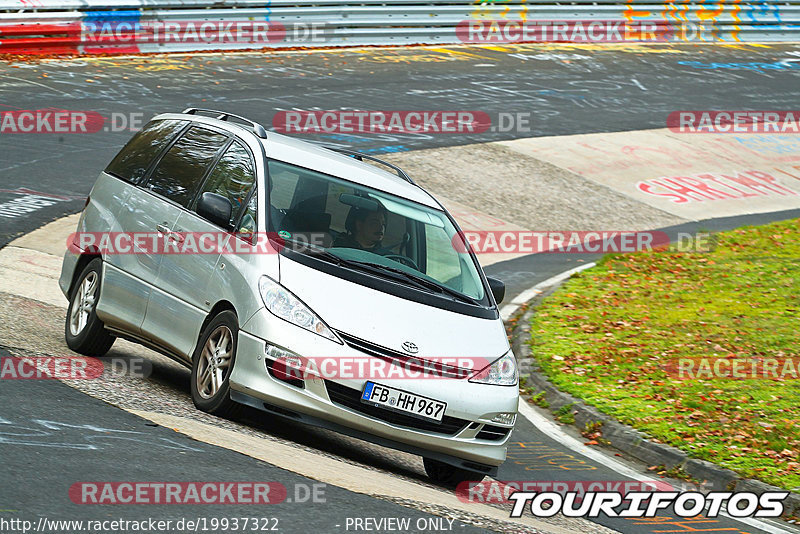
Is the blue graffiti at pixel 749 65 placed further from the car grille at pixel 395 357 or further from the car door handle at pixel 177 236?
the car grille at pixel 395 357

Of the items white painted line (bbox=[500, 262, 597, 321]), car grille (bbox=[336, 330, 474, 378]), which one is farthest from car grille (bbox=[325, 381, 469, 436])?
white painted line (bbox=[500, 262, 597, 321])

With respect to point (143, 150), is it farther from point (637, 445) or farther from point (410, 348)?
point (637, 445)

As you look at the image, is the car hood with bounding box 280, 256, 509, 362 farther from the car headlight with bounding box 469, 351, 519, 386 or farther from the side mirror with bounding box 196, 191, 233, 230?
the side mirror with bounding box 196, 191, 233, 230

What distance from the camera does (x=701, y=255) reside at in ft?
53.7

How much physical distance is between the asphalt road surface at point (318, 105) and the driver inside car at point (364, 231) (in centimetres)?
134

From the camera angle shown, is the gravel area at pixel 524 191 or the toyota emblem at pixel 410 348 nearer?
the toyota emblem at pixel 410 348

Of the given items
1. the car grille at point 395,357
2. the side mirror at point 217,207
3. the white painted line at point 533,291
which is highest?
the side mirror at point 217,207

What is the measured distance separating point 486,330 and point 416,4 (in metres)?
22.1

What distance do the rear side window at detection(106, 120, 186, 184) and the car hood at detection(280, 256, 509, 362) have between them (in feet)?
7.01

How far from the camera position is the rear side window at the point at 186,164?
26.8 feet

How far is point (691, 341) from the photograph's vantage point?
461 inches

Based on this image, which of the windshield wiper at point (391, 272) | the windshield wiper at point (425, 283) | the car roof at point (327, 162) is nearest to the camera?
the windshield wiper at point (391, 272)

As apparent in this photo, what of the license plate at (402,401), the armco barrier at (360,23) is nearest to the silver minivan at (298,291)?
the license plate at (402,401)

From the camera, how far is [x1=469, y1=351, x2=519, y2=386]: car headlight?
7094 mm
